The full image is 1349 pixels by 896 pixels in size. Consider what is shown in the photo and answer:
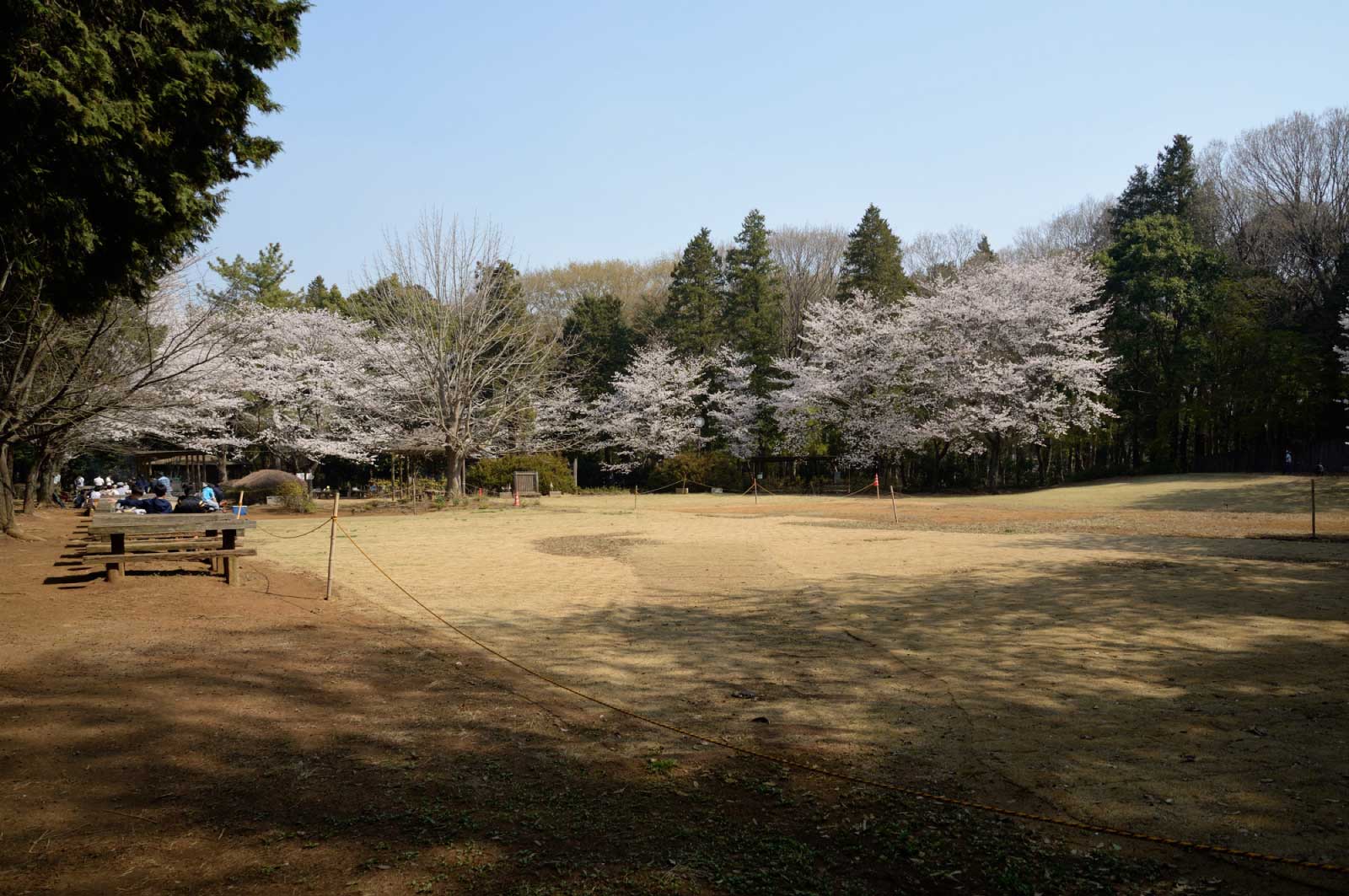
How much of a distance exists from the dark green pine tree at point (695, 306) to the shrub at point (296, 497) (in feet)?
78.4

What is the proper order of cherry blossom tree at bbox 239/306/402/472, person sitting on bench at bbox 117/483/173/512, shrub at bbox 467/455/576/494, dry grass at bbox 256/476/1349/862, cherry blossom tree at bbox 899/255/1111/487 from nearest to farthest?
dry grass at bbox 256/476/1349/862 → person sitting on bench at bbox 117/483/173/512 → cherry blossom tree at bbox 899/255/1111/487 → cherry blossom tree at bbox 239/306/402/472 → shrub at bbox 467/455/576/494

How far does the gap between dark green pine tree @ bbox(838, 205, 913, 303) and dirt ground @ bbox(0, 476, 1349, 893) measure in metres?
35.5

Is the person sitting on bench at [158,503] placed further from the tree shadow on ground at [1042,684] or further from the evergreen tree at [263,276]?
the evergreen tree at [263,276]

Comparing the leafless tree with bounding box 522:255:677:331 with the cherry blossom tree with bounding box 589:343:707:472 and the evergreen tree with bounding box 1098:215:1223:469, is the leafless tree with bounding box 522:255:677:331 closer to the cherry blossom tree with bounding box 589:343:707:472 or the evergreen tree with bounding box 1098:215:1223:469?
the cherry blossom tree with bounding box 589:343:707:472

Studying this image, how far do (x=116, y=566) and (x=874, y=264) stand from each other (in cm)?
4144

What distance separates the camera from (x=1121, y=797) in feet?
13.9

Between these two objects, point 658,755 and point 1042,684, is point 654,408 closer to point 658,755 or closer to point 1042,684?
point 1042,684

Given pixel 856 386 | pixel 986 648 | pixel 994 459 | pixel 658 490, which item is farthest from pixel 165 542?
pixel 994 459

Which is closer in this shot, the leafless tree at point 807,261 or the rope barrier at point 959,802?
the rope barrier at point 959,802

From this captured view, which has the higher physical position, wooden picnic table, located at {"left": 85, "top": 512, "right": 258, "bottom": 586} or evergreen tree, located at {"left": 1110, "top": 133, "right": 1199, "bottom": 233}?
evergreen tree, located at {"left": 1110, "top": 133, "right": 1199, "bottom": 233}

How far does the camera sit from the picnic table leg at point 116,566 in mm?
9852

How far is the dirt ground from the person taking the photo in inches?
138

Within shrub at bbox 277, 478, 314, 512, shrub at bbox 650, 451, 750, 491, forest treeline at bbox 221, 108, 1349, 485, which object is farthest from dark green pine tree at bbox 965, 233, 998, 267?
shrub at bbox 277, 478, 314, 512

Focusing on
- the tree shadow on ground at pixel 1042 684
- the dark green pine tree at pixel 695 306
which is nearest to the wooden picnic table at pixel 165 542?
the tree shadow on ground at pixel 1042 684
